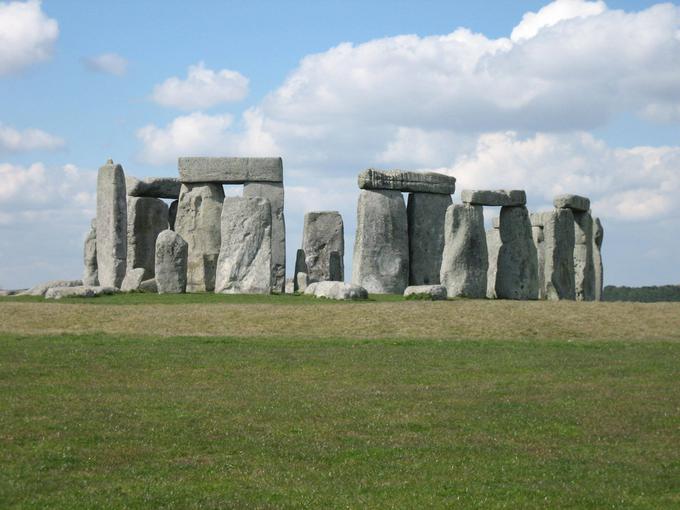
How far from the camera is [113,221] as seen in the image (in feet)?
113

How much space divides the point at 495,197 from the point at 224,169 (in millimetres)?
8761

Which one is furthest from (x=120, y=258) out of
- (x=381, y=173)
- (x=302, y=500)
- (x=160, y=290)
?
(x=302, y=500)

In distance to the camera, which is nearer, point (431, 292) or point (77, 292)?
point (431, 292)

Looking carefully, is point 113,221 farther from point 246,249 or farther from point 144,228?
point 246,249

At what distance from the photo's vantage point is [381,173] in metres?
35.1

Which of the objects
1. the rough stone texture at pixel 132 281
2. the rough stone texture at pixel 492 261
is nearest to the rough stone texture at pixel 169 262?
the rough stone texture at pixel 132 281

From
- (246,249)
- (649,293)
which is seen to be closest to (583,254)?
(246,249)

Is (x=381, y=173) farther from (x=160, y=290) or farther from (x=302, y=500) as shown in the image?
(x=302, y=500)

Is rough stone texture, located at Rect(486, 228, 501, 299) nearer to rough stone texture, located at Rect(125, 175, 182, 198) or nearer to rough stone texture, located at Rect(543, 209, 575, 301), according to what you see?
rough stone texture, located at Rect(543, 209, 575, 301)

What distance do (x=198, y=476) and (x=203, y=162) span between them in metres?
26.7

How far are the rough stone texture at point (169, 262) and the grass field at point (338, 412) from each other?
5849mm

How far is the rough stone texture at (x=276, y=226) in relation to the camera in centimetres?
3425

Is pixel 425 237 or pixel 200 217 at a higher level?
pixel 200 217

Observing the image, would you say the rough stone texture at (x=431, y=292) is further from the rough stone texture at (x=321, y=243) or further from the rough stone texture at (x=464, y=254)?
the rough stone texture at (x=321, y=243)
